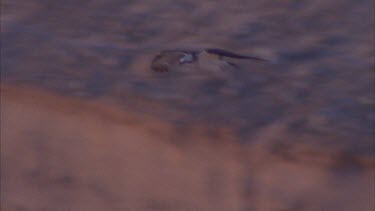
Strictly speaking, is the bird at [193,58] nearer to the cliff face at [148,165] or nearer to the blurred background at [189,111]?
the blurred background at [189,111]

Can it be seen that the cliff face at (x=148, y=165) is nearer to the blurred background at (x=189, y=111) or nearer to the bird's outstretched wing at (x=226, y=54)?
the blurred background at (x=189, y=111)

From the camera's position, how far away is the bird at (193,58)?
175 cm

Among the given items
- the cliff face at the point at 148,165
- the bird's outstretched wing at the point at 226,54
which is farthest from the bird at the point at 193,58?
the cliff face at the point at 148,165

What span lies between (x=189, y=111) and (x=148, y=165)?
13 centimetres

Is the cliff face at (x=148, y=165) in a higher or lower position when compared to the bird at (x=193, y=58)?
lower

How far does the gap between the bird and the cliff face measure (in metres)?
0.19

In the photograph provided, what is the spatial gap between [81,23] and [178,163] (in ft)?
1.77

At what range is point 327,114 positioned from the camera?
1.55 metres

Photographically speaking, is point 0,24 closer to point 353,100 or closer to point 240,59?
point 240,59

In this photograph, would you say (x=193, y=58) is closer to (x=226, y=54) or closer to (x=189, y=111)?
(x=226, y=54)

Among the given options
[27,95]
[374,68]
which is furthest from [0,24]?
[374,68]

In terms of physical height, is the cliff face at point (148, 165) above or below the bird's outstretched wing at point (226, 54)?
below

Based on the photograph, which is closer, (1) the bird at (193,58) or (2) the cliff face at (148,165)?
(2) the cliff face at (148,165)

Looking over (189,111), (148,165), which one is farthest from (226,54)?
(148,165)
